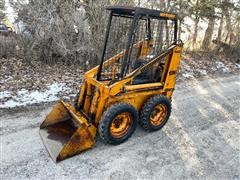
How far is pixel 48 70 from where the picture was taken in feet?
22.4

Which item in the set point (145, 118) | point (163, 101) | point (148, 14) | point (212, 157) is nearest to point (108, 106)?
point (145, 118)

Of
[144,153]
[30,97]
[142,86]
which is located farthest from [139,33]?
[30,97]

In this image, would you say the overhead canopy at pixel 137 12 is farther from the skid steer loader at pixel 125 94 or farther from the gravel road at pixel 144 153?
the gravel road at pixel 144 153

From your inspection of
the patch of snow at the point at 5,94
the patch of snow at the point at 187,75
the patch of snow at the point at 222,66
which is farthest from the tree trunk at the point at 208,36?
the patch of snow at the point at 5,94

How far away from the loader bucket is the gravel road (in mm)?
119

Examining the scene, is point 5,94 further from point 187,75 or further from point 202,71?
point 202,71

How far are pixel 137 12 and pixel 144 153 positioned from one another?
82.3 inches

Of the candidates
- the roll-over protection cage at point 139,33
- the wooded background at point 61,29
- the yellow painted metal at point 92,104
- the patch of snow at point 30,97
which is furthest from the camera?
the wooded background at point 61,29

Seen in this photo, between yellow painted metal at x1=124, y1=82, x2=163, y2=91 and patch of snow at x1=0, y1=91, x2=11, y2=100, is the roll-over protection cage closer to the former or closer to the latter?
yellow painted metal at x1=124, y1=82, x2=163, y2=91

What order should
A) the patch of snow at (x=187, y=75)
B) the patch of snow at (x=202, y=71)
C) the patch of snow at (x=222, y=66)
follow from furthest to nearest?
the patch of snow at (x=222, y=66) < the patch of snow at (x=202, y=71) < the patch of snow at (x=187, y=75)

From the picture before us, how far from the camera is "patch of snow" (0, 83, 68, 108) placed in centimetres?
503

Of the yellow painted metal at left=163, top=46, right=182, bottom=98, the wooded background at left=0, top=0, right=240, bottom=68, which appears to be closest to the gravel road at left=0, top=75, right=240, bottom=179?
the yellow painted metal at left=163, top=46, right=182, bottom=98

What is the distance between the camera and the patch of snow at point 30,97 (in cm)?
503

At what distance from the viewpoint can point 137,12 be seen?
345 centimetres
